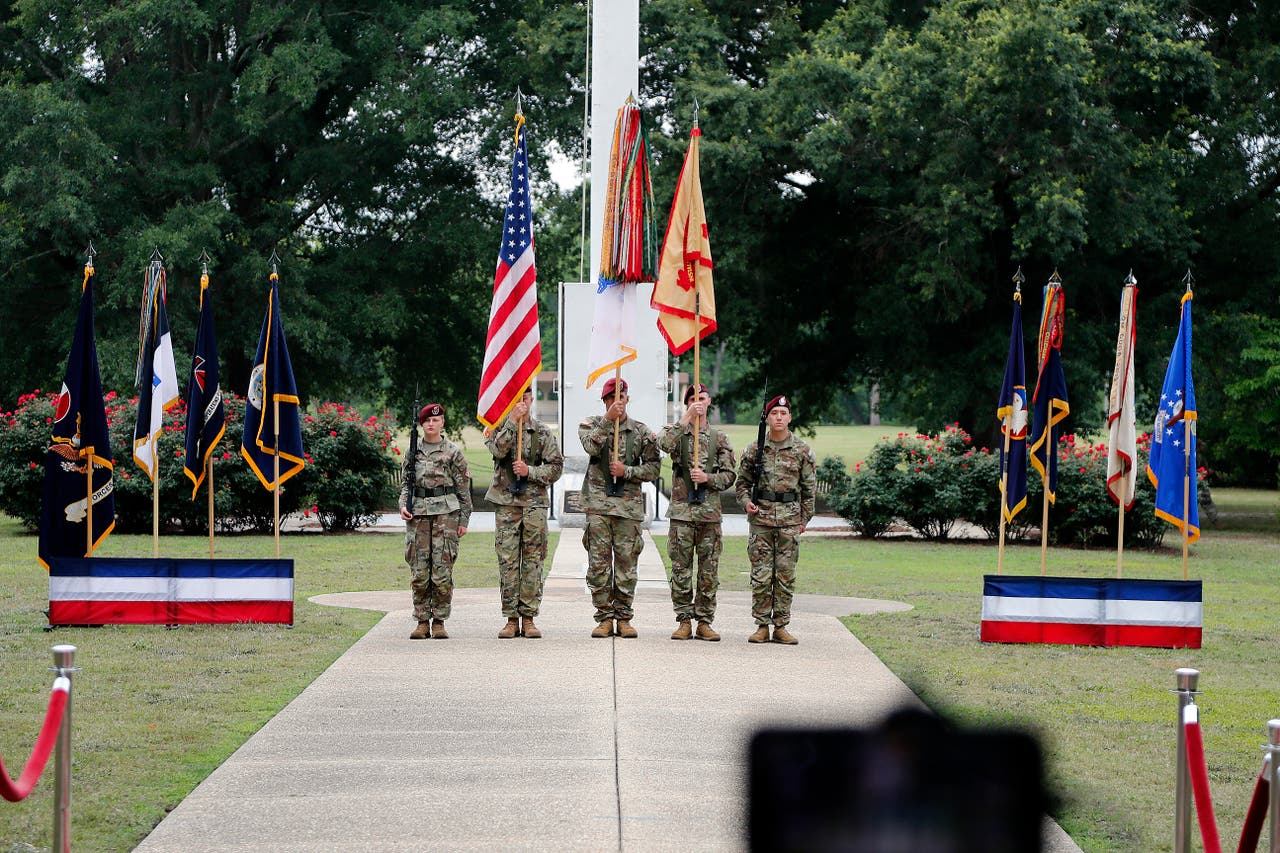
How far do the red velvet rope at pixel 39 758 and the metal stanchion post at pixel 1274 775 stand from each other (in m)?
3.82

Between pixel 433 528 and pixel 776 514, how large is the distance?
272 centimetres

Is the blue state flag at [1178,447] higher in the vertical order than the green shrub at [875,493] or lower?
higher

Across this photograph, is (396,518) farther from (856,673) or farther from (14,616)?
(856,673)

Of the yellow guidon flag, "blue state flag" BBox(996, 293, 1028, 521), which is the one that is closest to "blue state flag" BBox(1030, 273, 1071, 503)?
"blue state flag" BBox(996, 293, 1028, 521)

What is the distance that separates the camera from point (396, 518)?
27.9 meters

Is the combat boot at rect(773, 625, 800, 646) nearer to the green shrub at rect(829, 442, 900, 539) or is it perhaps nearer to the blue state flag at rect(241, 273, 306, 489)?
the blue state flag at rect(241, 273, 306, 489)

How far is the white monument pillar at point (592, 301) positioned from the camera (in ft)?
77.0

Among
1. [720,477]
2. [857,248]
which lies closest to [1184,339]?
[720,477]

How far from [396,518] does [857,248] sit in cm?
1208

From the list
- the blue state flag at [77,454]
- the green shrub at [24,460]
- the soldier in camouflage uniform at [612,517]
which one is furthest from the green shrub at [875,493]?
the blue state flag at [77,454]

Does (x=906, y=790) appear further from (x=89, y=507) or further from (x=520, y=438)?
(x=89, y=507)

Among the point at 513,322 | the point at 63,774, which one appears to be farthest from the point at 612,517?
the point at 63,774

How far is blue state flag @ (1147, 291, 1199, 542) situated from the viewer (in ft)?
43.5

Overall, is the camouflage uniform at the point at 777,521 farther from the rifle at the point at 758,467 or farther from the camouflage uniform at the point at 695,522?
the camouflage uniform at the point at 695,522
